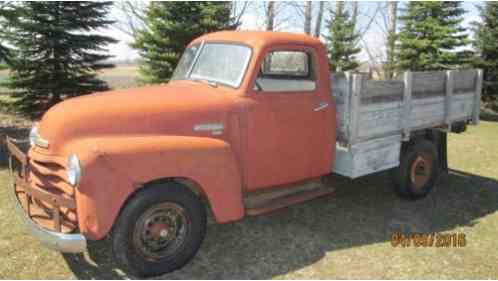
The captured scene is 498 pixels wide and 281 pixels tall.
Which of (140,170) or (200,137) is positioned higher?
(200,137)

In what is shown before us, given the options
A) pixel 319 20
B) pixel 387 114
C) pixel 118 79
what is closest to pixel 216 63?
pixel 387 114

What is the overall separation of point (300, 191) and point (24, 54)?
9994mm

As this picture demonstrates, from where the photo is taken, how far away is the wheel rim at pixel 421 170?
6103mm

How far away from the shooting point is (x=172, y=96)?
427 cm

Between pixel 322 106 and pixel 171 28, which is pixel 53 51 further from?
pixel 322 106

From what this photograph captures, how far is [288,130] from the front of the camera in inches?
187

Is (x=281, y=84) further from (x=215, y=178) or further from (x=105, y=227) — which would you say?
(x=105, y=227)

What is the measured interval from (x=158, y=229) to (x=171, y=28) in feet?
30.0

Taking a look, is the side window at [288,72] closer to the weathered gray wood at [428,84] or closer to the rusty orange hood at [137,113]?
the rusty orange hood at [137,113]

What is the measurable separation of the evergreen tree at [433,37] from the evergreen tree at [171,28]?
26.7 feet

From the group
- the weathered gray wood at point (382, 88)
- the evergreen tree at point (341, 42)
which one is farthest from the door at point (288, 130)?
the evergreen tree at point (341, 42)
